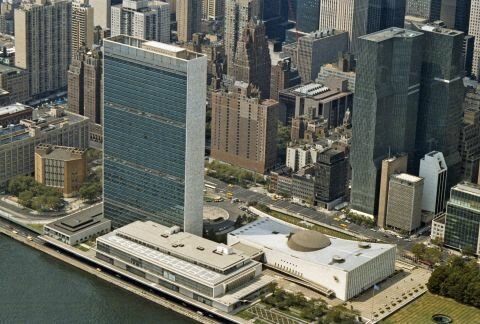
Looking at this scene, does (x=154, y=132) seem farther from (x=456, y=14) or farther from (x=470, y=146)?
(x=456, y=14)

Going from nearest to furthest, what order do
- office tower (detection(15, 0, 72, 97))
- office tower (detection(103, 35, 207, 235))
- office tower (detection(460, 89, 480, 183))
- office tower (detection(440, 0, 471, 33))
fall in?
1. office tower (detection(103, 35, 207, 235))
2. office tower (detection(460, 89, 480, 183))
3. office tower (detection(15, 0, 72, 97))
4. office tower (detection(440, 0, 471, 33))

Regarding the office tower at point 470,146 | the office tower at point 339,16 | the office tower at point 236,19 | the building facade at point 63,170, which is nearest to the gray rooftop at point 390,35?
the office tower at point 470,146

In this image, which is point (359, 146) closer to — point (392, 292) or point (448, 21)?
point (392, 292)

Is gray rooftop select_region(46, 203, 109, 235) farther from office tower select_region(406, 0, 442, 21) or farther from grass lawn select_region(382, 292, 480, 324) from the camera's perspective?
office tower select_region(406, 0, 442, 21)

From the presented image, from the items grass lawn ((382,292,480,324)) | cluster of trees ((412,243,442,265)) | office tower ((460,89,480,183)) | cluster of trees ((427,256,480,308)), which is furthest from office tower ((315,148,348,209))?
grass lawn ((382,292,480,324))

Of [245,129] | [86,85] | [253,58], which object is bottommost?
[245,129]

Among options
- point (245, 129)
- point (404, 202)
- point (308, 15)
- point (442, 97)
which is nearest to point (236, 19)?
point (308, 15)
